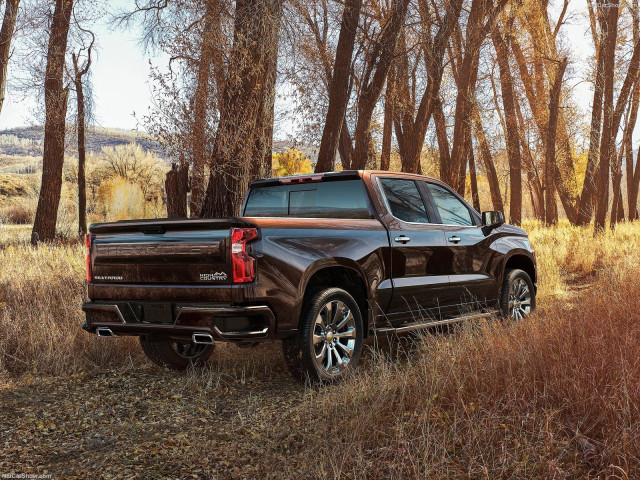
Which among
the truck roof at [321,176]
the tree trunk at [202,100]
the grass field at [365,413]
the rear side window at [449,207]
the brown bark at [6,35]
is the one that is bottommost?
the grass field at [365,413]

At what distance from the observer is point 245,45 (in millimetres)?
11148

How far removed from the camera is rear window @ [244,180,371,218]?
6.86 m

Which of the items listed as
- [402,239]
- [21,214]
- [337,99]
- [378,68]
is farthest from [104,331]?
[21,214]

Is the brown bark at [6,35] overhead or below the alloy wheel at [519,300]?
overhead

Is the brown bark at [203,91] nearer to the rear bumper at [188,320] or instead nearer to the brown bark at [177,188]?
the brown bark at [177,188]

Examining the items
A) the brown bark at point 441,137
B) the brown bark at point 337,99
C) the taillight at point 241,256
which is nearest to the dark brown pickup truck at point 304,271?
the taillight at point 241,256

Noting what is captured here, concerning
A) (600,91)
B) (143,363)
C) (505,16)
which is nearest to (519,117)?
(505,16)

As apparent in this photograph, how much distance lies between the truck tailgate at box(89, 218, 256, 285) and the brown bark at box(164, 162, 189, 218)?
6068 mm

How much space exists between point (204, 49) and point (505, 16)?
14.2m

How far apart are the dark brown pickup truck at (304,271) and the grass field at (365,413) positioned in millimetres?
550

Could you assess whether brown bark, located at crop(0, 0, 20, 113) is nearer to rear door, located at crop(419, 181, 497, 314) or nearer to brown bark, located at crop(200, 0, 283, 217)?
brown bark, located at crop(200, 0, 283, 217)

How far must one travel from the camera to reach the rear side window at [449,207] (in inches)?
303

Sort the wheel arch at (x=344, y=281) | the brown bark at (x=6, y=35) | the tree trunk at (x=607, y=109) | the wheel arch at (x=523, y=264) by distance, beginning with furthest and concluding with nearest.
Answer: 1. the tree trunk at (x=607, y=109)
2. the brown bark at (x=6, y=35)
3. the wheel arch at (x=523, y=264)
4. the wheel arch at (x=344, y=281)

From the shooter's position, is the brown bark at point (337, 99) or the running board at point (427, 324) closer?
the running board at point (427, 324)
